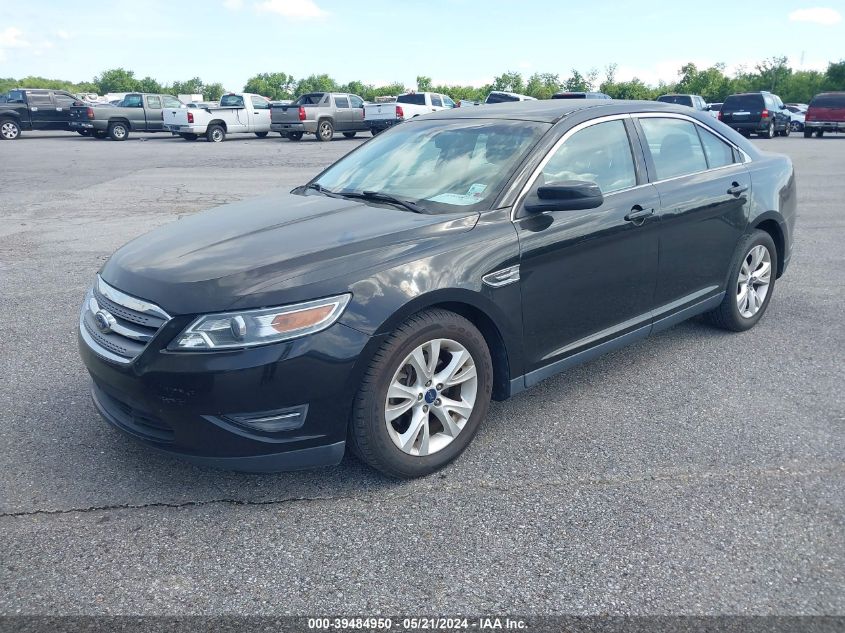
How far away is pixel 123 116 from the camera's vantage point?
2744 centimetres

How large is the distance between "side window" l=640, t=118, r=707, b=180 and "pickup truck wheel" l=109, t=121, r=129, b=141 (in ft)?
87.2

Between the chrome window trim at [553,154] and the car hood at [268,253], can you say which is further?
the chrome window trim at [553,154]

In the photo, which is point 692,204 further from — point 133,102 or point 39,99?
point 39,99

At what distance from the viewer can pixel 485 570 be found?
2758 mm

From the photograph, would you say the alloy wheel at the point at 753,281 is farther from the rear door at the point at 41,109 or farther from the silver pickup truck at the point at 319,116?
the rear door at the point at 41,109

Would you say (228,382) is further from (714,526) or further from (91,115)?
(91,115)

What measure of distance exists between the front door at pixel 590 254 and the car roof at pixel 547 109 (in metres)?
0.12

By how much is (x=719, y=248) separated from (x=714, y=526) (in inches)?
96.6

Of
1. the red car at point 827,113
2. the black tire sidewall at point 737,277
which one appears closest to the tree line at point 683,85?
the red car at point 827,113

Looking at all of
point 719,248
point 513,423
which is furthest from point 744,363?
point 513,423

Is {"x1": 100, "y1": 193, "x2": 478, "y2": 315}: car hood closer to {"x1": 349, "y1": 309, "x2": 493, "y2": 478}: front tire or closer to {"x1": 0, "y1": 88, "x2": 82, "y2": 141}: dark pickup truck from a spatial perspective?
{"x1": 349, "y1": 309, "x2": 493, "y2": 478}: front tire

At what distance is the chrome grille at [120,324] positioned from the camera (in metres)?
3.11

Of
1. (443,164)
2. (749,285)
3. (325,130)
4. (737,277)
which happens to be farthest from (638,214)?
(325,130)

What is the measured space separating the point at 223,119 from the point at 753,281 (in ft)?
82.0
